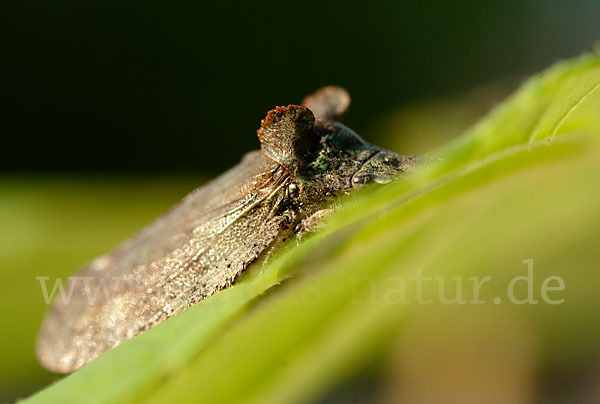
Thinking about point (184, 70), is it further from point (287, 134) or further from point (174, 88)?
point (287, 134)

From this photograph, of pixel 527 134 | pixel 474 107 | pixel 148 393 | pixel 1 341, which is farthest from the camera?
pixel 474 107

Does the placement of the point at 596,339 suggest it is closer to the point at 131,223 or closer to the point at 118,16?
the point at 131,223

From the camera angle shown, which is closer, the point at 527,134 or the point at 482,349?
the point at 527,134

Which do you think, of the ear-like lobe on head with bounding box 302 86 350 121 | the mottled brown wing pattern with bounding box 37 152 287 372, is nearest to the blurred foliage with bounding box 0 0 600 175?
the ear-like lobe on head with bounding box 302 86 350 121

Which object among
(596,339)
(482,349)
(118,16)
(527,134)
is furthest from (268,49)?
(527,134)

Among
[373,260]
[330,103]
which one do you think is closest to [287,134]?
[330,103]

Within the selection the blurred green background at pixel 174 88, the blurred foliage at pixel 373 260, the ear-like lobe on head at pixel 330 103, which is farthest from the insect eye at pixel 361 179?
the blurred green background at pixel 174 88

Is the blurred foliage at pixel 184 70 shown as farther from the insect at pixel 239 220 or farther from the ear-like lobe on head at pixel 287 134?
the ear-like lobe on head at pixel 287 134
